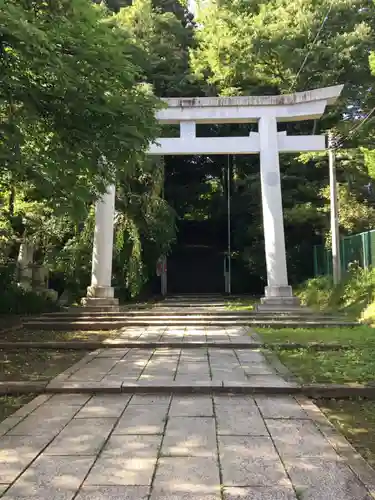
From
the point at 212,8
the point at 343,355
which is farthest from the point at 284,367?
the point at 212,8

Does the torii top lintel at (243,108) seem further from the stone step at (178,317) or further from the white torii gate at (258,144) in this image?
the stone step at (178,317)

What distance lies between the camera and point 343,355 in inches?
262

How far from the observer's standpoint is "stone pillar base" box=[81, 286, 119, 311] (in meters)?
13.1

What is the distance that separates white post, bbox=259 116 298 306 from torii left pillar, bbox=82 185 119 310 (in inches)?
175

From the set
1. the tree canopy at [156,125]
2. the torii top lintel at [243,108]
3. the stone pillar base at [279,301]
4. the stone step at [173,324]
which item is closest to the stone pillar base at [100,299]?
the tree canopy at [156,125]

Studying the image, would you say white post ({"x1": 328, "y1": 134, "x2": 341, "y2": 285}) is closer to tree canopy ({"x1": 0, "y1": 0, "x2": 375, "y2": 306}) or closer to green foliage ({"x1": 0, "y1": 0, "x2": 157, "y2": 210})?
tree canopy ({"x1": 0, "y1": 0, "x2": 375, "y2": 306})

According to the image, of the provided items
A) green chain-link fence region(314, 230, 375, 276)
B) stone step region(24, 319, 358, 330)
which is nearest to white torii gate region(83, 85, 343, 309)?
green chain-link fence region(314, 230, 375, 276)

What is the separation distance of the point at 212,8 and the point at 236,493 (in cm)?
2137

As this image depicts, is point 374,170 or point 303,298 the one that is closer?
point 374,170

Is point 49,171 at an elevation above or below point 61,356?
above

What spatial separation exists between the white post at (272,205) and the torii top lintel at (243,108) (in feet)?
1.17

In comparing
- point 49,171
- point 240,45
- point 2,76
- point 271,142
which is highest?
point 240,45

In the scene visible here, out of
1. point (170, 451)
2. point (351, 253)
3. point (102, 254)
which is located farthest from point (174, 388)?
point (351, 253)

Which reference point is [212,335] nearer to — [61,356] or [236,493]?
[61,356]
